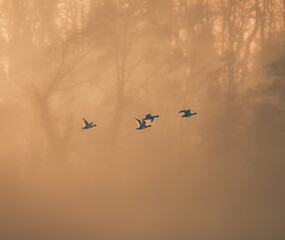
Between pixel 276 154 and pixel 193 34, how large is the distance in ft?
29.9

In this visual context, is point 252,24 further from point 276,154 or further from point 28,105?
point 28,105

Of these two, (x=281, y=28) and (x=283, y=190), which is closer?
(x=283, y=190)

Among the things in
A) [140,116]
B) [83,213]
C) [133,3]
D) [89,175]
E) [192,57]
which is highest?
[133,3]

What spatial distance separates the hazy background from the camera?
99.5ft

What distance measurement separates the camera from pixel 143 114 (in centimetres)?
3303

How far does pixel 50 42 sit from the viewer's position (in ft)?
106

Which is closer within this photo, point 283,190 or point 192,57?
point 283,190

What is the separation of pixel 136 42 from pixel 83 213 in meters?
11.0

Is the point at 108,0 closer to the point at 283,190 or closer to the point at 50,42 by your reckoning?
the point at 50,42

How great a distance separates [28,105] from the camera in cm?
3244

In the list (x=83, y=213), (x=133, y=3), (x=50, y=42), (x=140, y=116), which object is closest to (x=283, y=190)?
(x=140, y=116)

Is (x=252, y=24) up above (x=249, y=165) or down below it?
above

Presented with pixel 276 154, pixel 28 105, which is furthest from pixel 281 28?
pixel 28 105

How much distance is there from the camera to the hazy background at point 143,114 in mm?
30312
